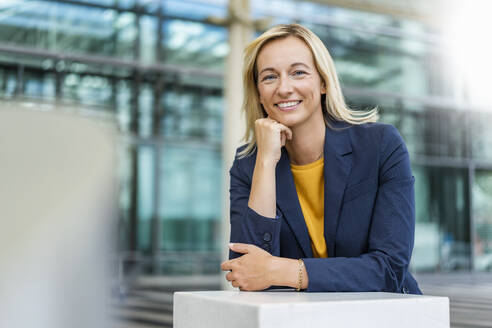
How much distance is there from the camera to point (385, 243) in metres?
1.60

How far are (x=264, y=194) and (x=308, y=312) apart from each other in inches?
33.9

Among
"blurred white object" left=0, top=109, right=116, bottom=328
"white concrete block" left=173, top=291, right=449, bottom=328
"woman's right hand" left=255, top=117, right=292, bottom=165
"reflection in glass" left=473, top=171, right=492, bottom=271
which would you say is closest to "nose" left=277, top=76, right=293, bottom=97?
"woman's right hand" left=255, top=117, right=292, bottom=165

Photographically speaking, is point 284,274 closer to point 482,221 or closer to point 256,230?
point 256,230

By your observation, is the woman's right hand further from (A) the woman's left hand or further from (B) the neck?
(A) the woman's left hand

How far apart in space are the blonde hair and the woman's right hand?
15 centimetres

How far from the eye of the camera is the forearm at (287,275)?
139cm

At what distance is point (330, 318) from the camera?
0.85 metres

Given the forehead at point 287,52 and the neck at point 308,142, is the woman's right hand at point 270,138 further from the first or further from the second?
the forehead at point 287,52

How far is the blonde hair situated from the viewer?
1.90 meters

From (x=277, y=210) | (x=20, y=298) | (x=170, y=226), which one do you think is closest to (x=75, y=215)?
(x=20, y=298)

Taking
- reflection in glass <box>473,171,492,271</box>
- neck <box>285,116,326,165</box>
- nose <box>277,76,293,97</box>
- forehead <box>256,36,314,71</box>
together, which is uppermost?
forehead <box>256,36,314,71</box>

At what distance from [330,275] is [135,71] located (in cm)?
1014

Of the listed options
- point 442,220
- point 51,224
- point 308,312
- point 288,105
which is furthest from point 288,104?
point 442,220

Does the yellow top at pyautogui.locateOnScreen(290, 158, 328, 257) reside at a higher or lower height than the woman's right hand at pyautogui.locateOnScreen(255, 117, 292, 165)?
lower
